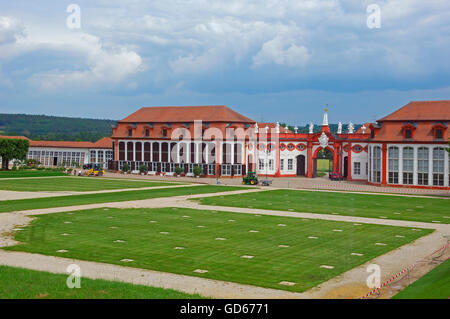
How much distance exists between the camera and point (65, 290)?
757 inches

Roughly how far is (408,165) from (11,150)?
69.5 meters

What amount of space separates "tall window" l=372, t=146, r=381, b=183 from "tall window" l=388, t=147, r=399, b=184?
1.81 metres

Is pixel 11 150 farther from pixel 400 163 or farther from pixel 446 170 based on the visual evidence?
pixel 446 170

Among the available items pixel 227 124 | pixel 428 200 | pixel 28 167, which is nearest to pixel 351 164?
pixel 227 124

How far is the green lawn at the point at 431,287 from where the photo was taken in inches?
746

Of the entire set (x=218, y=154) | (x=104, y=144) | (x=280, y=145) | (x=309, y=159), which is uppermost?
(x=104, y=144)

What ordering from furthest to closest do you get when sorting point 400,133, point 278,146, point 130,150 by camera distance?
point 130,150 → point 278,146 → point 400,133

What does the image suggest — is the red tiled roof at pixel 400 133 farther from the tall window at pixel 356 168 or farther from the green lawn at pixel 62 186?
the green lawn at pixel 62 186

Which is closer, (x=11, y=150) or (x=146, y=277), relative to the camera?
(x=146, y=277)

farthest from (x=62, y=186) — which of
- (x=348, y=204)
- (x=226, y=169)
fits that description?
(x=348, y=204)

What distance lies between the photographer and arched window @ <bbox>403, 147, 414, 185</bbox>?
71.7m
